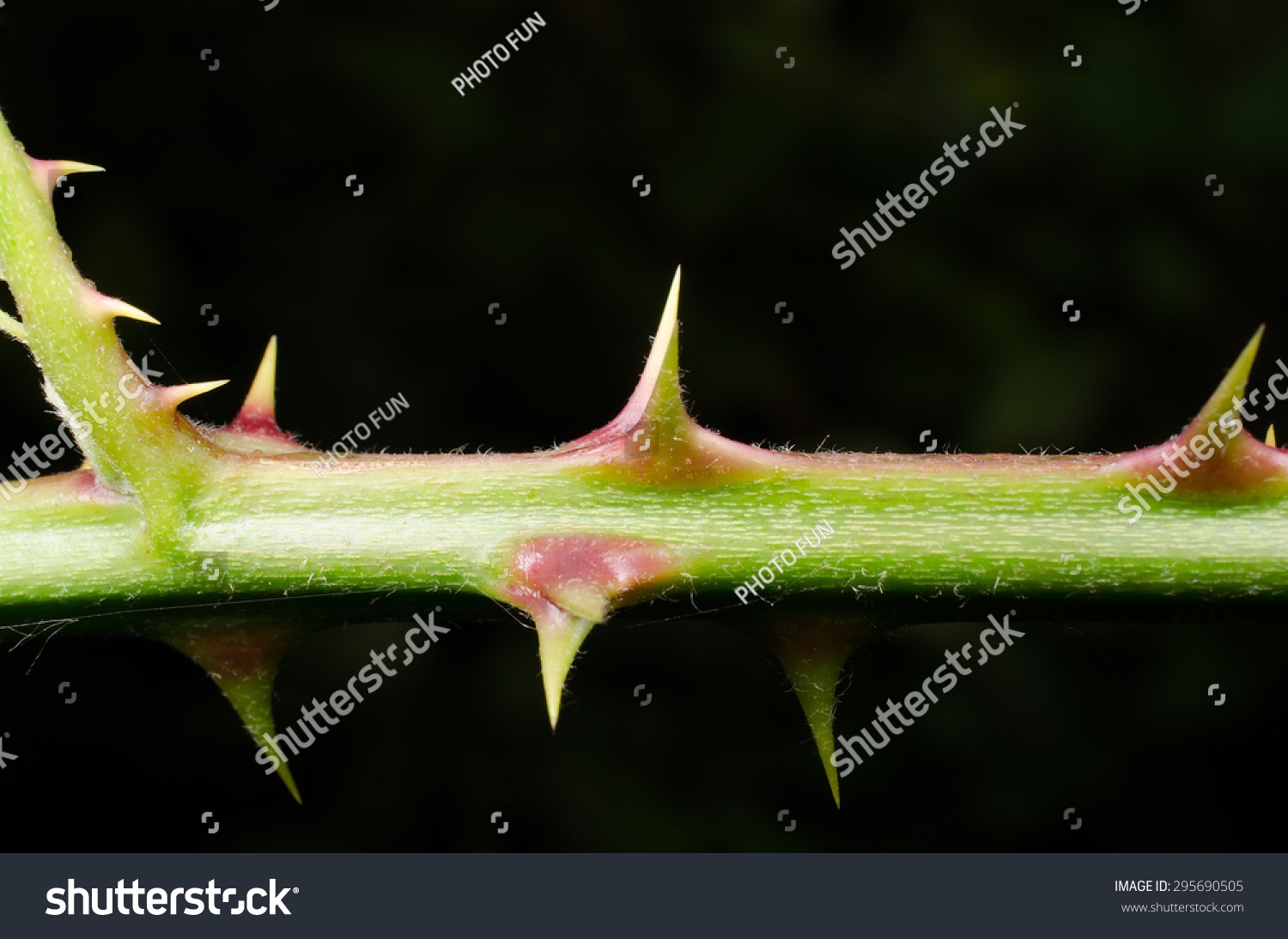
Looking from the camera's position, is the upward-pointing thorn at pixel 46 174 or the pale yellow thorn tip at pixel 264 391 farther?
the pale yellow thorn tip at pixel 264 391

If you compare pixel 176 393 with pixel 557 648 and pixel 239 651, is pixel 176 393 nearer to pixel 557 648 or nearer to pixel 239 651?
pixel 239 651

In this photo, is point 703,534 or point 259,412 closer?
point 703,534

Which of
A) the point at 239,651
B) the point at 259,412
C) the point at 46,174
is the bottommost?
the point at 239,651

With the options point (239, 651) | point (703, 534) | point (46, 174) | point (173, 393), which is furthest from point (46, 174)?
point (703, 534)

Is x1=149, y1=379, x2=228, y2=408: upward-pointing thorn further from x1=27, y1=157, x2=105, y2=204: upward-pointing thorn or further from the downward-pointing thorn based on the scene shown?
the downward-pointing thorn

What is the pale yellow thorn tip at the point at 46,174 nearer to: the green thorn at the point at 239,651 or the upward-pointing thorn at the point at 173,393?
the upward-pointing thorn at the point at 173,393

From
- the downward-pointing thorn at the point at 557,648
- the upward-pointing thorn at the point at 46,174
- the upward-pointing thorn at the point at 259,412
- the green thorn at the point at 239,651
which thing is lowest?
the green thorn at the point at 239,651

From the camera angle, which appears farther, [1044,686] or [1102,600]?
[1044,686]

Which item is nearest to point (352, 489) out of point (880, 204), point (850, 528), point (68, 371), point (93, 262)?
point (68, 371)

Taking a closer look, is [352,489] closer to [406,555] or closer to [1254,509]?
[406,555]

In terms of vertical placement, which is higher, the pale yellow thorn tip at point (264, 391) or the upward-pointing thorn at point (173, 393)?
the upward-pointing thorn at point (173, 393)

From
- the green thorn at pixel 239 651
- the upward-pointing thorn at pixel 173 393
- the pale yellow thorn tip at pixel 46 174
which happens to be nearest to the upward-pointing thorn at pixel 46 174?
the pale yellow thorn tip at pixel 46 174
